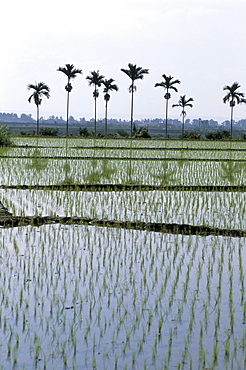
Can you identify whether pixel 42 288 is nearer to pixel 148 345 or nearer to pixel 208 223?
pixel 148 345

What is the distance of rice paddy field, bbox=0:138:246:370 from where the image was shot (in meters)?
3.64

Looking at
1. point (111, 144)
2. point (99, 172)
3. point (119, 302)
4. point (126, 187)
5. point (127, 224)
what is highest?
point (111, 144)

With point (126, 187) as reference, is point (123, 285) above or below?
below

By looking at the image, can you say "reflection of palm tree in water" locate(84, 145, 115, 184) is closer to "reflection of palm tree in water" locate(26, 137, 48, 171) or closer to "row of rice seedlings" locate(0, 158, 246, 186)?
"row of rice seedlings" locate(0, 158, 246, 186)

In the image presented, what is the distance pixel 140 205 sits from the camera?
31.0 feet

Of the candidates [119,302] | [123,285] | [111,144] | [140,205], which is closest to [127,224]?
[140,205]

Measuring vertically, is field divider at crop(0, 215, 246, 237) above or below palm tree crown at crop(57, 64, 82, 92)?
below

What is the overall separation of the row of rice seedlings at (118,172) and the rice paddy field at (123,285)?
7.90ft

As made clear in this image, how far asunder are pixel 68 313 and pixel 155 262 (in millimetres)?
1633

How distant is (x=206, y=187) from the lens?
11727mm

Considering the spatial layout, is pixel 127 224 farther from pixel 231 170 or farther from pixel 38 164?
pixel 38 164

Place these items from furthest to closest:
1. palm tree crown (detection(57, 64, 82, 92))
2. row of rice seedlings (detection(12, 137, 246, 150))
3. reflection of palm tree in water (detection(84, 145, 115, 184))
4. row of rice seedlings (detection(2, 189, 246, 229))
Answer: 1. palm tree crown (detection(57, 64, 82, 92))
2. row of rice seedlings (detection(12, 137, 246, 150))
3. reflection of palm tree in water (detection(84, 145, 115, 184))
4. row of rice seedlings (detection(2, 189, 246, 229))

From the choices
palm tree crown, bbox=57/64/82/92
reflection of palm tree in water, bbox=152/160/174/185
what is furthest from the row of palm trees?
reflection of palm tree in water, bbox=152/160/174/185

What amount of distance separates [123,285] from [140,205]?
14.9 ft
